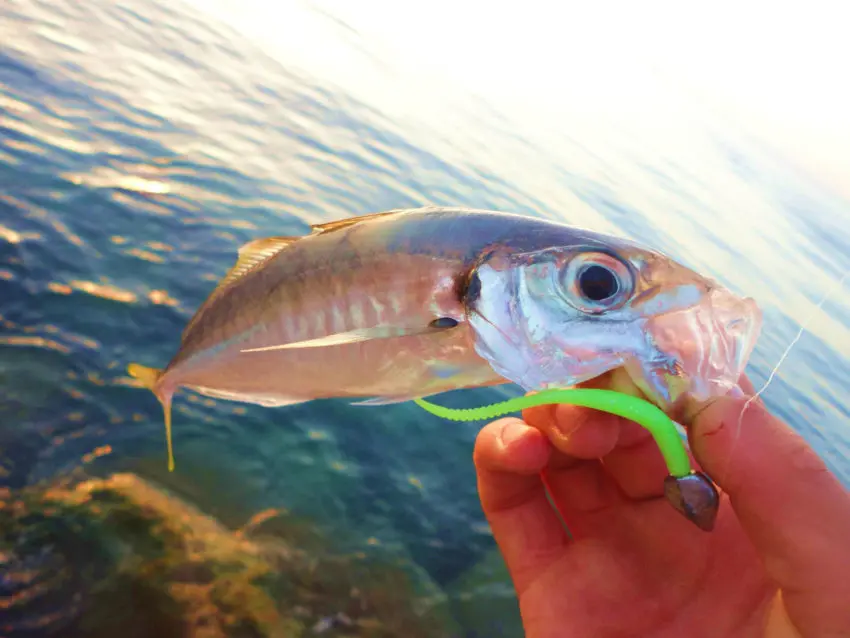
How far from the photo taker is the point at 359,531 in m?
4.59

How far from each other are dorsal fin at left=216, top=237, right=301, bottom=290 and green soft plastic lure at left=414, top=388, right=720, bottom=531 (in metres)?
1.03

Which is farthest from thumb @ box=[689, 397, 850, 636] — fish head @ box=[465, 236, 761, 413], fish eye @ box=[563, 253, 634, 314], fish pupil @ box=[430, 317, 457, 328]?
fish pupil @ box=[430, 317, 457, 328]

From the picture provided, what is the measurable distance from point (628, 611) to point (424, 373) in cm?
138

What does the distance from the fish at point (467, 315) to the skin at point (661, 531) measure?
168mm

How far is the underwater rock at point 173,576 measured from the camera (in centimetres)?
335

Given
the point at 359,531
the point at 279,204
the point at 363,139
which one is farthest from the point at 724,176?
the point at 359,531

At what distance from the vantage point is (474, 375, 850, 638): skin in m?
1.41

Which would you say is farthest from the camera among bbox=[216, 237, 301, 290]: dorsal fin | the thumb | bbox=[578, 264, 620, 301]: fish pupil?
bbox=[216, 237, 301, 290]: dorsal fin

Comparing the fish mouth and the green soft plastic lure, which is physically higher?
the fish mouth

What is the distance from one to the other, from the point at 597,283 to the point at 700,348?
1.09 ft

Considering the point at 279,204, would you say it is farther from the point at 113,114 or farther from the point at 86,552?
the point at 86,552

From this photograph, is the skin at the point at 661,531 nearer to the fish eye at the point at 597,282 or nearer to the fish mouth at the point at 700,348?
the fish mouth at the point at 700,348

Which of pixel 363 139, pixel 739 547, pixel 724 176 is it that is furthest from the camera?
pixel 724 176

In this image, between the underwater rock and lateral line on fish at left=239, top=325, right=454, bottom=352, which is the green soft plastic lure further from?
the underwater rock
